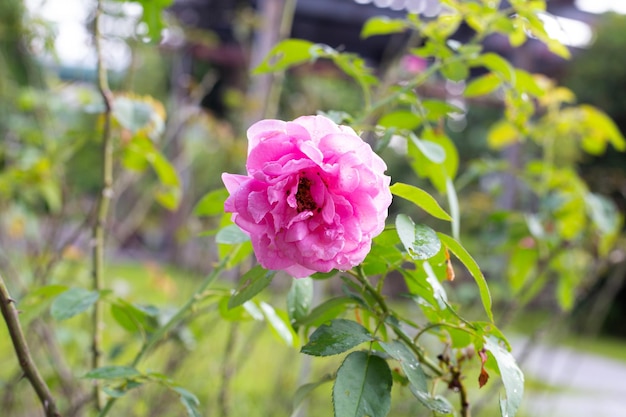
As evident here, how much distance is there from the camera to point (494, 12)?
0.70 metres

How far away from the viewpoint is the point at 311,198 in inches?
15.8

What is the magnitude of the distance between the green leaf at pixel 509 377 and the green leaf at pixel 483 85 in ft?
1.22

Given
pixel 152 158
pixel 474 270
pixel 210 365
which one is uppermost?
pixel 474 270

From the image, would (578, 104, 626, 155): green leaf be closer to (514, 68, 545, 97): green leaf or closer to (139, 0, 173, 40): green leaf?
(514, 68, 545, 97): green leaf

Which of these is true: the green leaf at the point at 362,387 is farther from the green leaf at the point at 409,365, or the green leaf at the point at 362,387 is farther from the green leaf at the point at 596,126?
the green leaf at the point at 596,126

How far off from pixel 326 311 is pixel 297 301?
2 centimetres

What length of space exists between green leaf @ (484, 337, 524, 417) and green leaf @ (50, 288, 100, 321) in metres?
0.32

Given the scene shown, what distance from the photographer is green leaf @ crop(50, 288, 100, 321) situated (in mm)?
549

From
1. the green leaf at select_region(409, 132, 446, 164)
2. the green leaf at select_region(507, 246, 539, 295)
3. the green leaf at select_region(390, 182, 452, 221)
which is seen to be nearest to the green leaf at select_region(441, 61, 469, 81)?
the green leaf at select_region(409, 132, 446, 164)

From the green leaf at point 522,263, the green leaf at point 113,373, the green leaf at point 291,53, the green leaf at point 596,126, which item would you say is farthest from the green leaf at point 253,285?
the green leaf at point 596,126

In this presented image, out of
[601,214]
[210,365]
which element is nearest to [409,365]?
[601,214]

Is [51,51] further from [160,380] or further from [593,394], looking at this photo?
[593,394]

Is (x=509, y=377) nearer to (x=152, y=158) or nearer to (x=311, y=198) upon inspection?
(x=311, y=198)

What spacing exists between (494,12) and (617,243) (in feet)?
4.10
